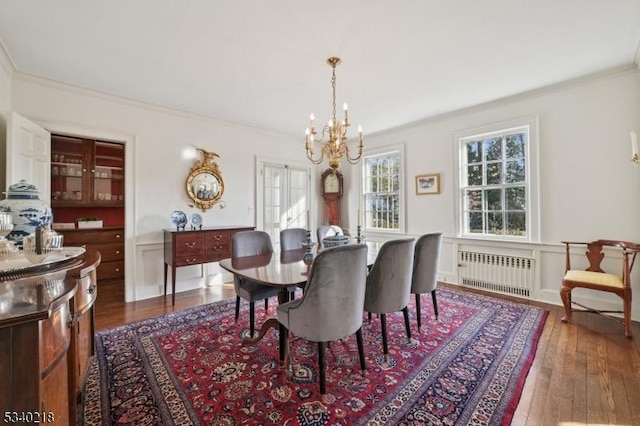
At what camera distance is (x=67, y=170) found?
4.04 metres

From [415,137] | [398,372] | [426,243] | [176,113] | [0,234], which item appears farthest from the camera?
[415,137]

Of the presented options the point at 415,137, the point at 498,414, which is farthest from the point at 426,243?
the point at 415,137

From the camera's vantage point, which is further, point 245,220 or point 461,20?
point 245,220

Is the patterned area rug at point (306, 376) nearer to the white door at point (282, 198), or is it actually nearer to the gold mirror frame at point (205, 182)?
the gold mirror frame at point (205, 182)

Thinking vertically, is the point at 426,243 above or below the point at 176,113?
below

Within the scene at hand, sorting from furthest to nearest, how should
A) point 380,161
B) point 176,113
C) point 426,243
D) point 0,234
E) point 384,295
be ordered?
1. point 380,161
2. point 176,113
3. point 426,243
4. point 384,295
5. point 0,234

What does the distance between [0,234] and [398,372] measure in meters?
2.45

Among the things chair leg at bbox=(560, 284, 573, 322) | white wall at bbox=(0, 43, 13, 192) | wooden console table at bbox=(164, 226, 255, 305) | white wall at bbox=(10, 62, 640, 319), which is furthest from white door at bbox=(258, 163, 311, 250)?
chair leg at bbox=(560, 284, 573, 322)

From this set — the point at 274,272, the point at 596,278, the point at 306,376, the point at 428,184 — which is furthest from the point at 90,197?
the point at 596,278

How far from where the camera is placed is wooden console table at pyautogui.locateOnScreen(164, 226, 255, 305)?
348cm

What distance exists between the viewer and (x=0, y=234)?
1.35 meters

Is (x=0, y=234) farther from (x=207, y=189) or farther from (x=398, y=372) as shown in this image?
(x=207, y=189)

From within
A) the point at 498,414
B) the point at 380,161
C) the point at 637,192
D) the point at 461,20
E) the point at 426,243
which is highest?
the point at 461,20

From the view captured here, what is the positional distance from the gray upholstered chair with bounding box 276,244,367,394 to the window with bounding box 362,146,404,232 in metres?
3.16
